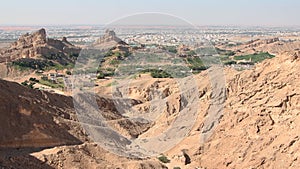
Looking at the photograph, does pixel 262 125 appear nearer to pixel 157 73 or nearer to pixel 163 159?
pixel 163 159

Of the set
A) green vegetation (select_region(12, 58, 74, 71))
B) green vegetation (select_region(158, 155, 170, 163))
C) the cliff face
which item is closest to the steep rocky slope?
green vegetation (select_region(158, 155, 170, 163))

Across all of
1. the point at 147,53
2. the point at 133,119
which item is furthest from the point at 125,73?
the point at 133,119

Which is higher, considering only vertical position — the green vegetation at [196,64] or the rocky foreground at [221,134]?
the rocky foreground at [221,134]

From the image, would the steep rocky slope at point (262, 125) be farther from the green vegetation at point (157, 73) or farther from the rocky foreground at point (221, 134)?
the green vegetation at point (157, 73)

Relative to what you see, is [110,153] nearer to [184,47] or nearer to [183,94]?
[183,94]

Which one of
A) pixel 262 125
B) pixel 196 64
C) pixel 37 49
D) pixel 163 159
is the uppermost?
pixel 262 125

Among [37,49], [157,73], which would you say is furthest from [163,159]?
[37,49]

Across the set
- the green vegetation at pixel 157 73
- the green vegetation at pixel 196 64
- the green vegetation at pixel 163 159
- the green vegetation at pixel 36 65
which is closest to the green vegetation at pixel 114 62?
the green vegetation at pixel 36 65
